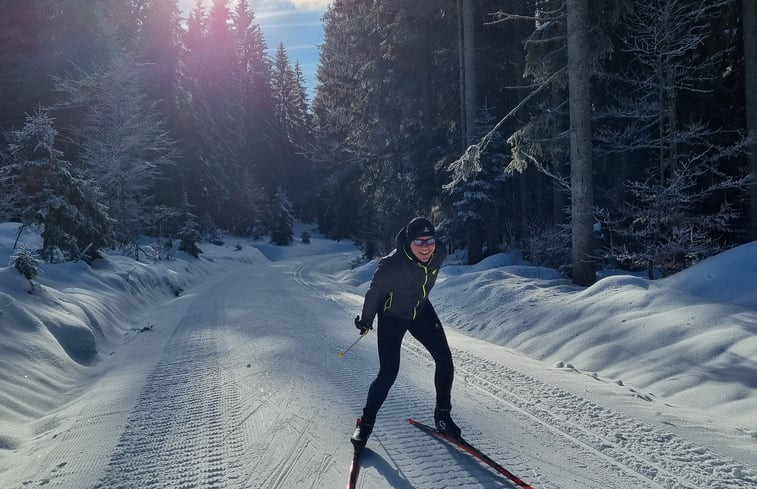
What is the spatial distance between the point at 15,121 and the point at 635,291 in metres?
23.2

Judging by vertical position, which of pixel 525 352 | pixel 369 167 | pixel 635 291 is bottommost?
pixel 525 352

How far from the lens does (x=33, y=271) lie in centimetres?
870

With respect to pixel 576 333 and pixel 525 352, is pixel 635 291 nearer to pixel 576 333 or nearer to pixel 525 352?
pixel 576 333

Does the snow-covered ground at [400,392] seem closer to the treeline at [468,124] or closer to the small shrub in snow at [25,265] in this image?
the small shrub in snow at [25,265]

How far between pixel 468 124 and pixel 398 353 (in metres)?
13.5

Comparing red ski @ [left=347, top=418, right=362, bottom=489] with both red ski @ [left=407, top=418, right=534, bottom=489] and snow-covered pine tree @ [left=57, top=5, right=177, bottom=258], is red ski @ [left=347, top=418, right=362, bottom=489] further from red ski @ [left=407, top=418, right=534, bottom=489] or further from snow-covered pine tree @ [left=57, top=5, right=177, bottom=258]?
snow-covered pine tree @ [left=57, top=5, right=177, bottom=258]

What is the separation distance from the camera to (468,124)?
16.6m

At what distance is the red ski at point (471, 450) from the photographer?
11.8ft

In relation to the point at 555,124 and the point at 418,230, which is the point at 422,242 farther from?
the point at 555,124

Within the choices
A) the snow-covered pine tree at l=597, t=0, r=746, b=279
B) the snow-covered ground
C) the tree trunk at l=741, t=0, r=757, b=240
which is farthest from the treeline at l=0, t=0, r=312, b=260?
the tree trunk at l=741, t=0, r=757, b=240

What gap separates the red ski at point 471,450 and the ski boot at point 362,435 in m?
0.71

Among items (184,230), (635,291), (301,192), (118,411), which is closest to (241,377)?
(118,411)

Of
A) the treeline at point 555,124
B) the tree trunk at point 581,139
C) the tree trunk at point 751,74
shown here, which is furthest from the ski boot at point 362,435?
the tree trunk at point 751,74

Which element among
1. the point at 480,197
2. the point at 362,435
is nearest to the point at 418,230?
the point at 362,435
